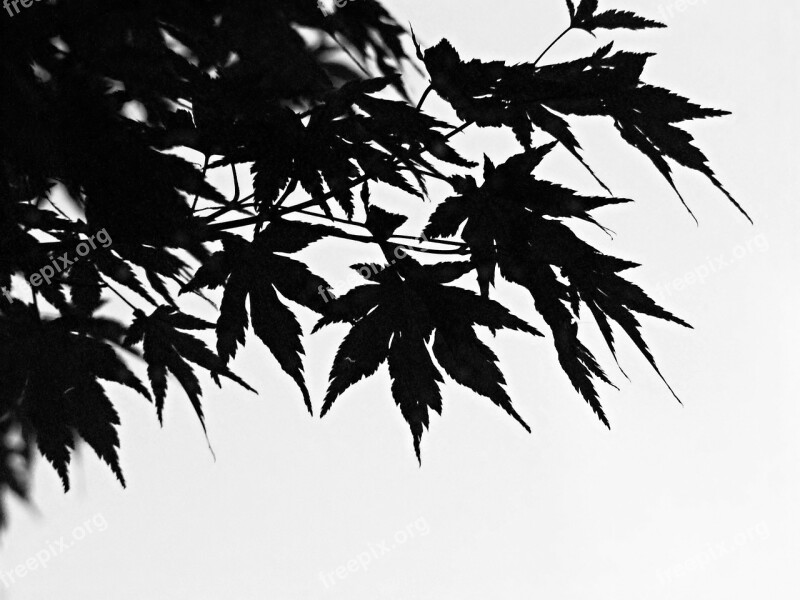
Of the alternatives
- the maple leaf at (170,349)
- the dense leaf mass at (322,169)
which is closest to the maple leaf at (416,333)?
the dense leaf mass at (322,169)

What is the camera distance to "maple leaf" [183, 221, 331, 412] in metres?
0.52

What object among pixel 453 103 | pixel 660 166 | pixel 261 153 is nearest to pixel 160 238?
pixel 261 153

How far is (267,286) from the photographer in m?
0.52

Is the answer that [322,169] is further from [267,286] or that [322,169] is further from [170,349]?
[170,349]

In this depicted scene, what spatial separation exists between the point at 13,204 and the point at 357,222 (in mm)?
271

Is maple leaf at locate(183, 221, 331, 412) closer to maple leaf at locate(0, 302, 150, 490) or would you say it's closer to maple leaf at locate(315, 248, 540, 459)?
maple leaf at locate(315, 248, 540, 459)

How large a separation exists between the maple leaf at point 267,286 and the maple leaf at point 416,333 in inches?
0.9

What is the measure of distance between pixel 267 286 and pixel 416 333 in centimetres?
10

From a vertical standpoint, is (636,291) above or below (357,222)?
below

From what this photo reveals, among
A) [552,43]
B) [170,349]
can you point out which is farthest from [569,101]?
[170,349]

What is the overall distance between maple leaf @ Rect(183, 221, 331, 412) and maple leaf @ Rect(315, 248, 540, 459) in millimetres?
23

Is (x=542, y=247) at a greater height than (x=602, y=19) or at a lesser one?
lesser

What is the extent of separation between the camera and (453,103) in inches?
19.1

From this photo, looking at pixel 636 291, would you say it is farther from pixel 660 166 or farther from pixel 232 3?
pixel 232 3
